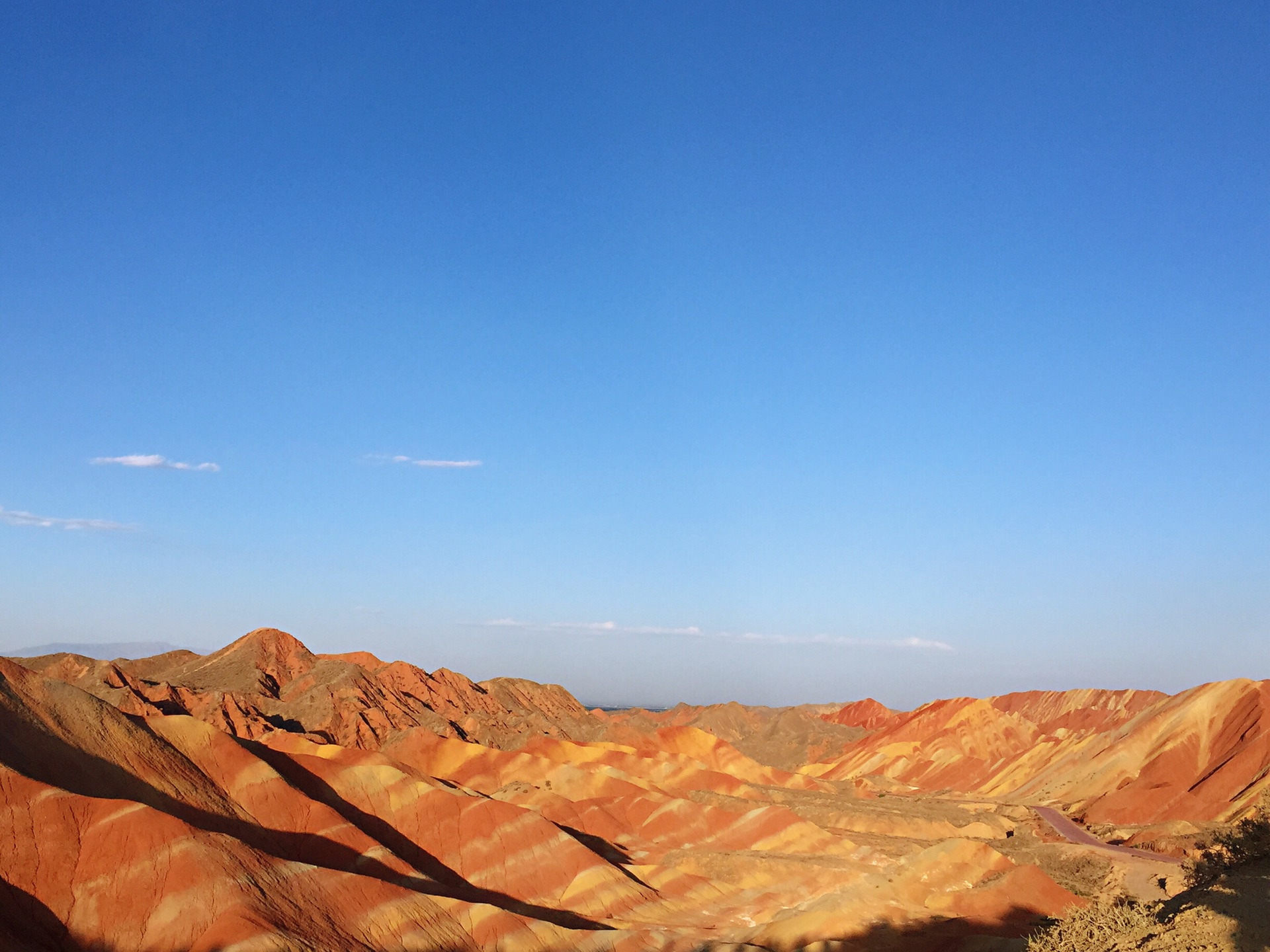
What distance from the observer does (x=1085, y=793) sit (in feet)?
315

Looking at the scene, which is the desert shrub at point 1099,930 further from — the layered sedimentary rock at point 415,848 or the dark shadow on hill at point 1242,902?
the layered sedimentary rock at point 415,848

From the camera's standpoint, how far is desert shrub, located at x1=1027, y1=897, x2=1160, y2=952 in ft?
78.6

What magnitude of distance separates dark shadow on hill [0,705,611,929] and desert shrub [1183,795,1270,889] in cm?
3035

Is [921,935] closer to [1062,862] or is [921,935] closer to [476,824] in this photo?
[1062,862]

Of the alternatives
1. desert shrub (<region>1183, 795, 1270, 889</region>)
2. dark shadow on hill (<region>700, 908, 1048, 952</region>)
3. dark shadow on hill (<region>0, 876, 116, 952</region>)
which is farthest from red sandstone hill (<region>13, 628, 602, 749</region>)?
desert shrub (<region>1183, 795, 1270, 889</region>)

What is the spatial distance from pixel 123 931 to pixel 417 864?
23785mm

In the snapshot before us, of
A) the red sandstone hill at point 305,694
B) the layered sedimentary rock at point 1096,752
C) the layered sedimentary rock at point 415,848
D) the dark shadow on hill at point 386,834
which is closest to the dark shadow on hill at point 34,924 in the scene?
the layered sedimentary rock at point 415,848

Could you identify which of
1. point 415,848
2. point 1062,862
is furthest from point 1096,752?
point 415,848

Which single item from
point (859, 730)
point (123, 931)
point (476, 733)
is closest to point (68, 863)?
point (123, 931)

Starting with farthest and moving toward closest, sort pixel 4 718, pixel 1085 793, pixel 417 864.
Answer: pixel 1085 793 → pixel 417 864 → pixel 4 718

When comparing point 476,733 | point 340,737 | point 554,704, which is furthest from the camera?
point 554,704

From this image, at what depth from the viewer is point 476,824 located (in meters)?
61.5

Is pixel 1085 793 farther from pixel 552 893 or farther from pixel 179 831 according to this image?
pixel 179 831

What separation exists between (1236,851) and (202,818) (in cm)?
4717
